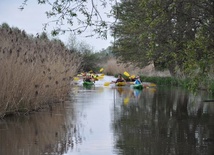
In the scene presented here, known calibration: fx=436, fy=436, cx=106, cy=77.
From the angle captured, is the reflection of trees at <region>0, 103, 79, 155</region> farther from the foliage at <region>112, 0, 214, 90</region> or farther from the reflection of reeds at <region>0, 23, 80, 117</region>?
the foliage at <region>112, 0, 214, 90</region>

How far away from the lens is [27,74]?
14.4 m

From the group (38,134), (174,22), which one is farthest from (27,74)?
(174,22)

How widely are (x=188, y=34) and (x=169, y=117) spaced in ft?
9.29

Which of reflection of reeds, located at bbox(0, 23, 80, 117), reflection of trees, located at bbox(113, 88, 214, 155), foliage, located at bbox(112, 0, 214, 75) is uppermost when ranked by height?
foliage, located at bbox(112, 0, 214, 75)

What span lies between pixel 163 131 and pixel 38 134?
127 inches

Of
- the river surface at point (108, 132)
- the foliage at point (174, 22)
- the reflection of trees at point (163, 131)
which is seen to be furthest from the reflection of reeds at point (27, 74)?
the foliage at point (174, 22)

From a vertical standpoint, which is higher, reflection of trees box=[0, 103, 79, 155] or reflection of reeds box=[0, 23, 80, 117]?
reflection of reeds box=[0, 23, 80, 117]

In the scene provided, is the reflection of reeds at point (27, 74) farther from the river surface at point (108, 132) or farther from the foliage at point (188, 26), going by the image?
the foliage at point (188, 26)

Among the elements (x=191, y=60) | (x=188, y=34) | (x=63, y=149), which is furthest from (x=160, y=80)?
(x=63, y=149)

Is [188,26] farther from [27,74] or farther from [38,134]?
[38,134]

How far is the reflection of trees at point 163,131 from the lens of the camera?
9.17m

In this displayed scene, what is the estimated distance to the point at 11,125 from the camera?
12039 mm

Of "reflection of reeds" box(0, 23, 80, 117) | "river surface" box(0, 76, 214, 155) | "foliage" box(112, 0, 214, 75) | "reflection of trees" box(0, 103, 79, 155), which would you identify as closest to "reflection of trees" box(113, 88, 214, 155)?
"river surface" box(0, 76, 214, 155)

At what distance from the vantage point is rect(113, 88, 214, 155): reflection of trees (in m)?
9.17
